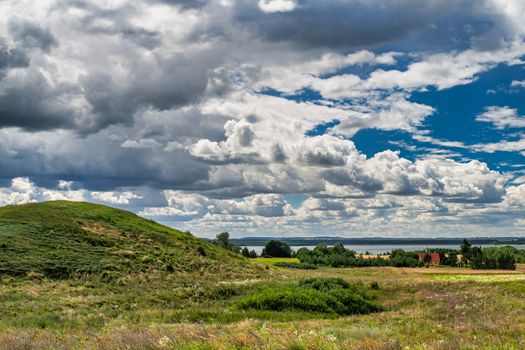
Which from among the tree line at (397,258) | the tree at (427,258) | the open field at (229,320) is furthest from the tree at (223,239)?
the open field at (229,320)

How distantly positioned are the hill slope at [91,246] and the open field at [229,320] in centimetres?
448

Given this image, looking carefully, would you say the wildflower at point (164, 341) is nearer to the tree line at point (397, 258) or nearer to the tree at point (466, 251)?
the tree line at point (397, 258)

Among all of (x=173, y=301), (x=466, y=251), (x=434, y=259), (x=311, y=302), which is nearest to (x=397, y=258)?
(x=434, y=259)

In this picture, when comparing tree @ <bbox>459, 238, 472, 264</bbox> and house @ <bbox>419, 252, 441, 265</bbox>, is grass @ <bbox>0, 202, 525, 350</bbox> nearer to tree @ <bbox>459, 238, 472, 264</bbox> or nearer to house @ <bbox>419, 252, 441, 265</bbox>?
house @ <bbox>419, 252, 441, 265</bbox>

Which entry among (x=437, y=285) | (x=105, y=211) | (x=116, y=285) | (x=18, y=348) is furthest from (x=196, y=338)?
(x=105, y=211)

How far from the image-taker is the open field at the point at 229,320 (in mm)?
9570

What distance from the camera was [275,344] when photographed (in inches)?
341

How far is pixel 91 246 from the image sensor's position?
191ft

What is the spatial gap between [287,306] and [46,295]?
1857 centimetres

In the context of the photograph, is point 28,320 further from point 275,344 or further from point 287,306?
point 275,344

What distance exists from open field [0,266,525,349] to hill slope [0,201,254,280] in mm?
4480

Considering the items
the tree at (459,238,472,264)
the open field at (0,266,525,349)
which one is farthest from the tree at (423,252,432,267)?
the open field at (0,266,525,349)

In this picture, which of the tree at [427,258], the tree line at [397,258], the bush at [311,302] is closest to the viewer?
the bush at [311,302]

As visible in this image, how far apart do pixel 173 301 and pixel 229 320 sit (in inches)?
503
